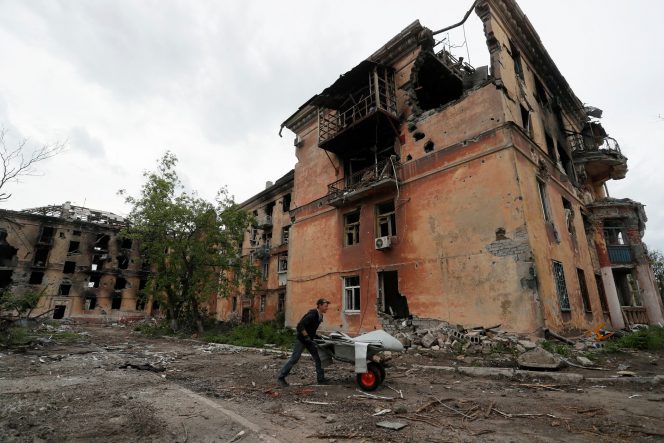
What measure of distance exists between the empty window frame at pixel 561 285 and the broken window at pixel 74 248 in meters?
42.0

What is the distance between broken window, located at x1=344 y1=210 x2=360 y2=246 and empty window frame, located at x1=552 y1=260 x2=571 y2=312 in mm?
7514

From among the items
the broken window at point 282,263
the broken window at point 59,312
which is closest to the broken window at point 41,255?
the broken window at point 59,312

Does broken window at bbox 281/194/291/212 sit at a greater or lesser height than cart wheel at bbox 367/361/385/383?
greater

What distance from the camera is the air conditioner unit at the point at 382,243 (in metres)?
13.1

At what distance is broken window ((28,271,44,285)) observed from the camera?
107 ft

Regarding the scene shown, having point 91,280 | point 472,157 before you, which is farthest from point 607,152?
point 91,280

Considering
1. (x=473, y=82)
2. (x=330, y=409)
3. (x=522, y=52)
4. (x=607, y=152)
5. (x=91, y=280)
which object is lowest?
(x=330, y=409)

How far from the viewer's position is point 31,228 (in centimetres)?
3341

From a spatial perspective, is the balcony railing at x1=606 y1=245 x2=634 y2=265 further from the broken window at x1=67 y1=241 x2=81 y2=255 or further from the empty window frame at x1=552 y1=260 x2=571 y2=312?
the broken window at x1=67 y1=241 x2=81 y2=255

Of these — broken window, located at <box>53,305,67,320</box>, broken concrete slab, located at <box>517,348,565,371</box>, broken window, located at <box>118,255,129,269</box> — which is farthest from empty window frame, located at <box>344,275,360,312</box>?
broken window, located at <box>118,255,129,269</box>

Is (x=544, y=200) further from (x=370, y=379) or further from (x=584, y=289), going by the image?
(x=370, y=379)

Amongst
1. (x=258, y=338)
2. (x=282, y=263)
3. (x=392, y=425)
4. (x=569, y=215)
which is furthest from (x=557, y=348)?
(x=282, y=263)

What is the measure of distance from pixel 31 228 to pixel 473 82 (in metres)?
42.0

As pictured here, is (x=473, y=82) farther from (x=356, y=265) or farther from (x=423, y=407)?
(x=423, y=407)
